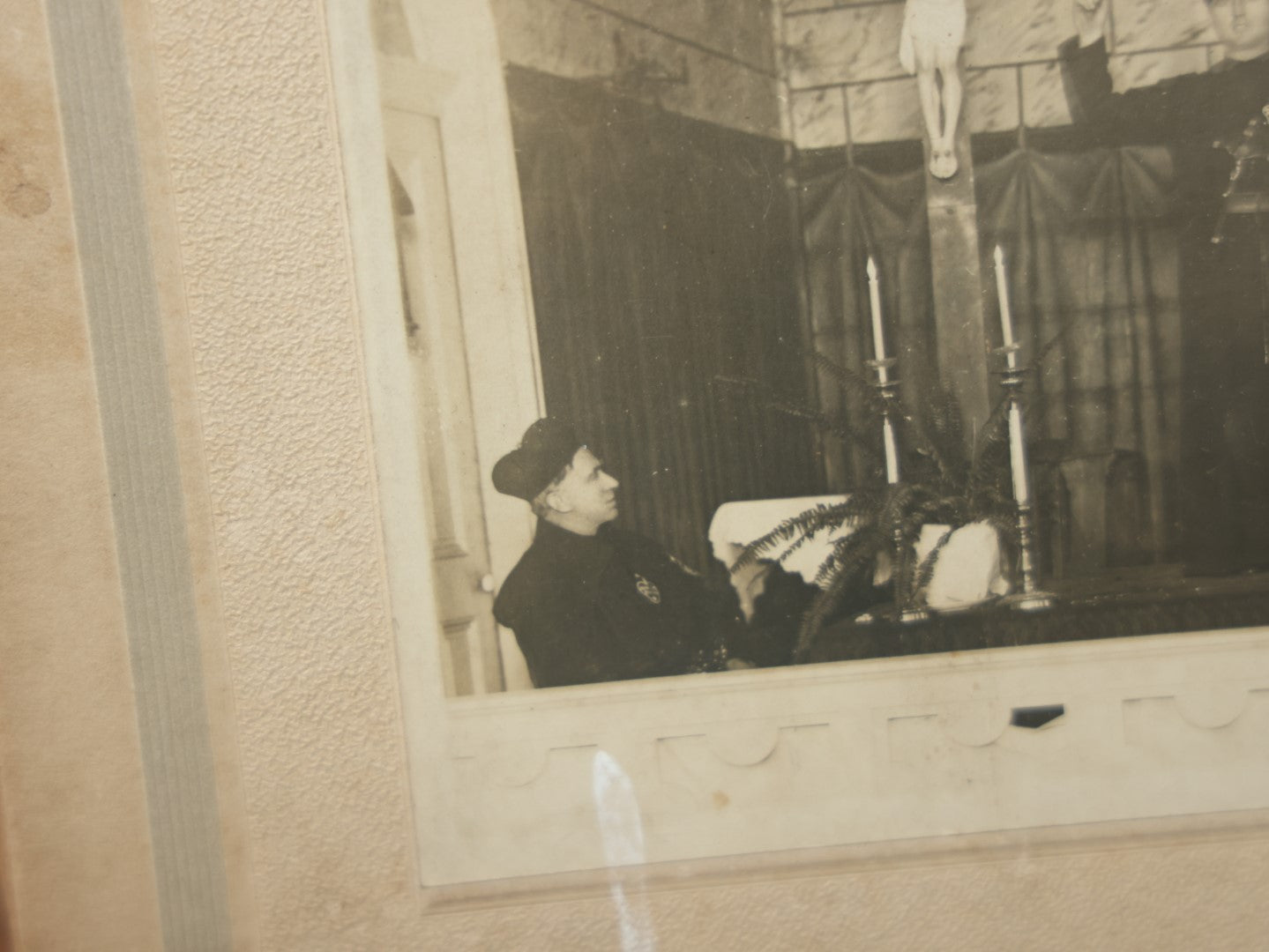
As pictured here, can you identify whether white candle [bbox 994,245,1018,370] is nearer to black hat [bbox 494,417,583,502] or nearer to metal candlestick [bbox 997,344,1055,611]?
metal candlestick [bbox 997,344,1055,611]

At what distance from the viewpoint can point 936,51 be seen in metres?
1.48

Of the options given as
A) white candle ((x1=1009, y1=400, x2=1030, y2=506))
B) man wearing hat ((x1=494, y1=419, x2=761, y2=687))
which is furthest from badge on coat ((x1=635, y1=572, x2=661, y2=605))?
white candle ((x1=1009, y1=400, x2=1030, y2=506))

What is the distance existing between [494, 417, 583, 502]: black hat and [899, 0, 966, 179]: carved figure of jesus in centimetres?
77

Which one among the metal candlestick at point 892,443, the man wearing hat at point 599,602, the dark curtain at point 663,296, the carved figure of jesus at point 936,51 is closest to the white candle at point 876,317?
the metal candlestick at point 892,443

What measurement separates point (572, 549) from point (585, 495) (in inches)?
3.6

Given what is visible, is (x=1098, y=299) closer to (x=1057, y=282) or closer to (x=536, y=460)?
(x=1057, y=282)

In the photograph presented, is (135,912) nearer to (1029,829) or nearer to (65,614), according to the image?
(65,614)

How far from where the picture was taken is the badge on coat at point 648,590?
1.55m

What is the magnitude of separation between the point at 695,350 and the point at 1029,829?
3.13ft

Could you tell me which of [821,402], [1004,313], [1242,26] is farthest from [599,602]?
[1242,26]

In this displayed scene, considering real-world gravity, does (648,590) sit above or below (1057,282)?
below

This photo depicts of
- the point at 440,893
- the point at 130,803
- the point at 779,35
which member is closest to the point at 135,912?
the point at 130,803

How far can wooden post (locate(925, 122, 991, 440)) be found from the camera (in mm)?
1499

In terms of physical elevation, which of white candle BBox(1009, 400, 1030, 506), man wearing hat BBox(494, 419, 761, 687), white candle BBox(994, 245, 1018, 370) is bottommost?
man wearing hat BBox(494, 419, 761, 687)
